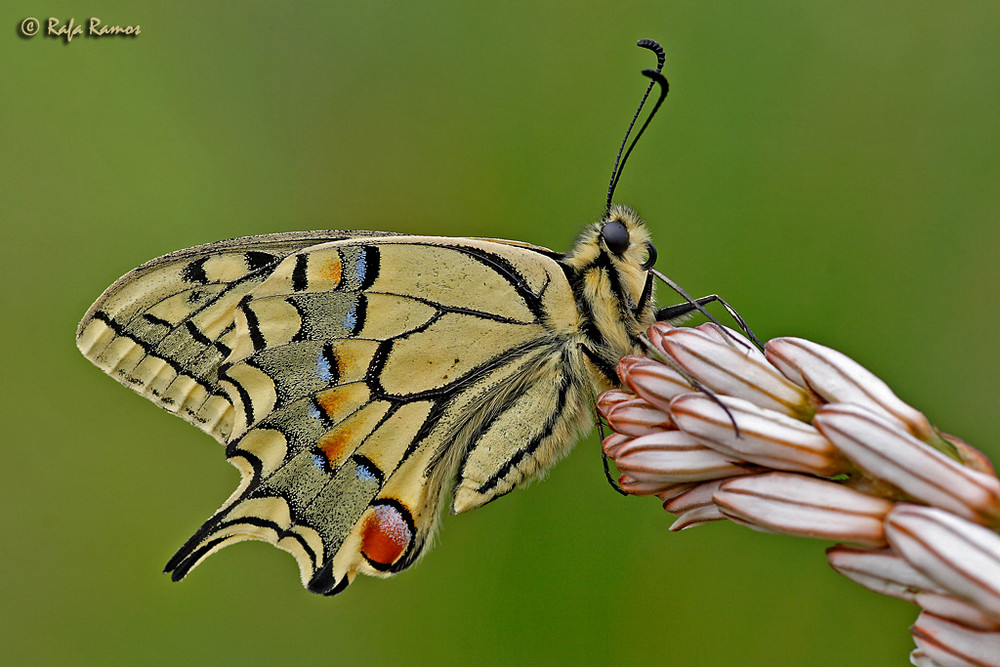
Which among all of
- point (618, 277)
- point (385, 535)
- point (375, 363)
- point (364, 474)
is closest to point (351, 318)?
point (375, 363)

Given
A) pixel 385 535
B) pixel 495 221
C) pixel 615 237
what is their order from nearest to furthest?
pixel 615 237
pixel 385 535
pixel 495 221

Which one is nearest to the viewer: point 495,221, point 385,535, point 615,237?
point 615,237

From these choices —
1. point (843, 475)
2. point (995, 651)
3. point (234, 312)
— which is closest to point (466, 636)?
point (234, 312)

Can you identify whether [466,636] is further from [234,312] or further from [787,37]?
[787,37]

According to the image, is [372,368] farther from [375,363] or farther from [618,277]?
[618,277]

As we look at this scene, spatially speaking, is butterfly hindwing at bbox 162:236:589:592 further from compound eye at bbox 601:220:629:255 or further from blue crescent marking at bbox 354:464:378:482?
compound eye at bbox 601:220:629:255

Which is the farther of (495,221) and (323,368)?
(495,221)

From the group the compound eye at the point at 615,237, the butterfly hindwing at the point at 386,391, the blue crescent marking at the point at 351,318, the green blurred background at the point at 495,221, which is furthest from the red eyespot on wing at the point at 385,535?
the compound eye at the point at 615,237
